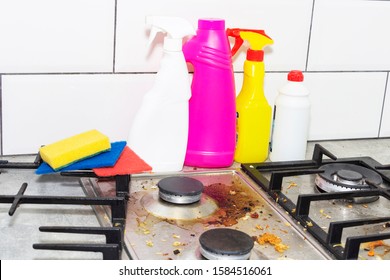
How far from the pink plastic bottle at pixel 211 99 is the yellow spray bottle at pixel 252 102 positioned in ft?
0.11

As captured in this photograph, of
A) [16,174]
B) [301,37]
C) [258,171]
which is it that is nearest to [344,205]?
[258,171]

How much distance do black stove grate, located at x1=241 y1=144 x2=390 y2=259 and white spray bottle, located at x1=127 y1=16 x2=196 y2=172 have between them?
16cm

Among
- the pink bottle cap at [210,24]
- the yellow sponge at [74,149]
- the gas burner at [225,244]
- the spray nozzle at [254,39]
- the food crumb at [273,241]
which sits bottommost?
the food crumb at [273,241]

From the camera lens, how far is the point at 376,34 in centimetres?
131

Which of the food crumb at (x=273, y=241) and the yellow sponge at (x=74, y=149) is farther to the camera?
the yellow sponge at (x=74, y=149)

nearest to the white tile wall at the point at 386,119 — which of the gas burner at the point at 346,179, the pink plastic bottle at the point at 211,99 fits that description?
the gas burner at the point at 346,179

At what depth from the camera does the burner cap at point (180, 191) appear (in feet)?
3.03

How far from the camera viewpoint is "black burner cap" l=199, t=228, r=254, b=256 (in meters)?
0.76

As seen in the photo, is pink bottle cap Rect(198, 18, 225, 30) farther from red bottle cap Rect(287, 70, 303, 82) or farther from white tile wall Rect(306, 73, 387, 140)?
white tile wall Rect(306, 73, 387, 140)

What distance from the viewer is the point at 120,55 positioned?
3.66 feet

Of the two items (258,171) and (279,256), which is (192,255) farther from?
(258,171)

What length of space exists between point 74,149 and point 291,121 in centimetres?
45

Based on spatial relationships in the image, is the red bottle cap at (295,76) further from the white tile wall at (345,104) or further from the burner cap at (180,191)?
the burner cap at (180,191)
